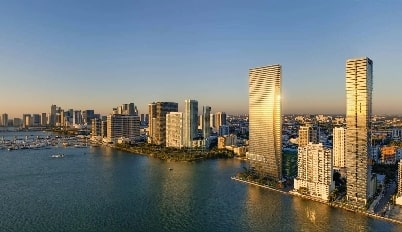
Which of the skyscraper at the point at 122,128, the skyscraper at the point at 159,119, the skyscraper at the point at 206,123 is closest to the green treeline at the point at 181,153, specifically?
the skyscraper at the point at 159,119

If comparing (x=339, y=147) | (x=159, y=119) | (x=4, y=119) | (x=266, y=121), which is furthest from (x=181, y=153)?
(x=4, y=119)

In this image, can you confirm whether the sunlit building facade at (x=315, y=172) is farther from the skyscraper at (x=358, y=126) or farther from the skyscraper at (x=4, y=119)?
the skyscraper at (x=4, y=119)

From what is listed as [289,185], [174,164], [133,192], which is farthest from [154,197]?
[174,164]

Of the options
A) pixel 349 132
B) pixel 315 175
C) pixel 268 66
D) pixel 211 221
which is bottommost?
pixel 211 221

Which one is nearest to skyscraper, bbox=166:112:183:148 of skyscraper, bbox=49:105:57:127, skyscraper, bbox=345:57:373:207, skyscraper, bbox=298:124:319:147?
skyscraper, bbox=298:124:319:147

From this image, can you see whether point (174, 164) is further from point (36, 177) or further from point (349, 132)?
point (349, 132)
